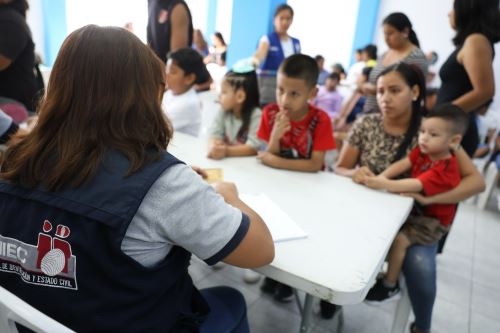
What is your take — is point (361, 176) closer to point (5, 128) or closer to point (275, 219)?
point (275, 219)

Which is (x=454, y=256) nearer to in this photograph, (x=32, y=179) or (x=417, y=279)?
(x=417, y=279)

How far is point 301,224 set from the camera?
0.99m

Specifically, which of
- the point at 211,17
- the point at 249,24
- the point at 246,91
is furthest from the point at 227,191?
the point at 211,17

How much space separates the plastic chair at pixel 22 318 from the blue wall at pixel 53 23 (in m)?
4.61

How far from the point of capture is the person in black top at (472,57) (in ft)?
5.48

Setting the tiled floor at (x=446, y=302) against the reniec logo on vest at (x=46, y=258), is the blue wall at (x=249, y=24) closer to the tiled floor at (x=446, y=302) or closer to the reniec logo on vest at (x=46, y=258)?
the tiled floor at (x=446, y=302)

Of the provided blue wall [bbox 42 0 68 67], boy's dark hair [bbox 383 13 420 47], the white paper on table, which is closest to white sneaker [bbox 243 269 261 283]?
the white paper on table

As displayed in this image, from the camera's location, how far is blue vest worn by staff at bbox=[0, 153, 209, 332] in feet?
1.92

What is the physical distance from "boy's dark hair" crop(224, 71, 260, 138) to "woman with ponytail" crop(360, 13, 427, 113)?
84 centimetres

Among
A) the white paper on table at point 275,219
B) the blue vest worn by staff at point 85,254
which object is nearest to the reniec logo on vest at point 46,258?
the blue vest worn by staff at point 85,254

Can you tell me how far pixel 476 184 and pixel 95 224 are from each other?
1276 millimetres

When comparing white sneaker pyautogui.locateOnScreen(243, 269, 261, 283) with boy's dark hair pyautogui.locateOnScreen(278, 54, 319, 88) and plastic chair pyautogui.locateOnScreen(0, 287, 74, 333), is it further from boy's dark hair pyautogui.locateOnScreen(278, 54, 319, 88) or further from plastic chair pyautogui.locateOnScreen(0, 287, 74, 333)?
plastic chair pyautogui.locateOnScreen(0, 287, 74, 333)

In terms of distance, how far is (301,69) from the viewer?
1599 mm

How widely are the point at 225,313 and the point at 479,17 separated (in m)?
1.69
